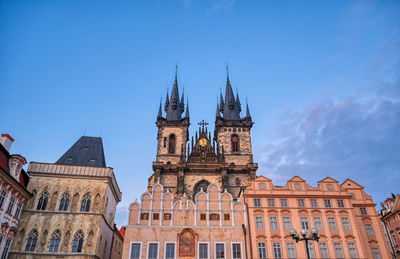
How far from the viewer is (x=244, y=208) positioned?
27969 mm

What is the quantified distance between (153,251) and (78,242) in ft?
21.5

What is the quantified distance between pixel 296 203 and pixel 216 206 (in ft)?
25.2

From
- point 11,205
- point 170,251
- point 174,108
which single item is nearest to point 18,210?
point 11,205

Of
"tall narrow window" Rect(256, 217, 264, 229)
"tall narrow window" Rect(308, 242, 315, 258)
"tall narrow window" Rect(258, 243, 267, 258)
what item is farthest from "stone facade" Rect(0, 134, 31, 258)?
"tall narrow window" Rect(308, 242, 315, 258)

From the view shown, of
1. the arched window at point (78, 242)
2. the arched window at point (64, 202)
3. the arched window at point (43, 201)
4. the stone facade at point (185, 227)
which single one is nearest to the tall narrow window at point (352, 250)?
the stone facade at point (185, 227)

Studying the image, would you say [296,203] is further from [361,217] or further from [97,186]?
[97,186]

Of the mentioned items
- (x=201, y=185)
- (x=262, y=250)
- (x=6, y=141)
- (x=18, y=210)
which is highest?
(x=201, y=185)

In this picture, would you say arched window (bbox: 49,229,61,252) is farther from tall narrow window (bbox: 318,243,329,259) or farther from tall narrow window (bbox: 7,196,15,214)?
tall narrow window (bbox: 318,243,329,259)

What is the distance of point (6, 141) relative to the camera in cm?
2709

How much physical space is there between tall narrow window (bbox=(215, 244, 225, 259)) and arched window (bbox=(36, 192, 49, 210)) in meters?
15.8

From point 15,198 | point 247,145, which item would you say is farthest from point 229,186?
point 15,198

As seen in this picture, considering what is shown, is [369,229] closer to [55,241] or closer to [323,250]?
[323,250]

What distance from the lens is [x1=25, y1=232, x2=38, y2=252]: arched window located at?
25141 mm

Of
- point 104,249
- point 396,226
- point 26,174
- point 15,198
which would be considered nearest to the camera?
point 15,198
